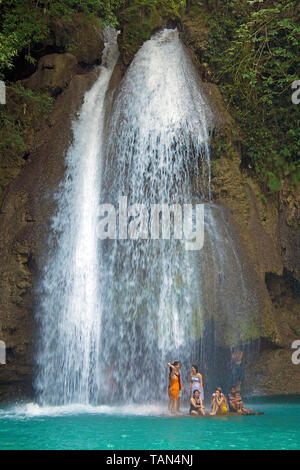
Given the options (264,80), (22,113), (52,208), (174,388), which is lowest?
(174,388)

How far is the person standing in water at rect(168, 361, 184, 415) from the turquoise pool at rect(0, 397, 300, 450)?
0.29 metres

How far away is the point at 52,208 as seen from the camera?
13.1 m

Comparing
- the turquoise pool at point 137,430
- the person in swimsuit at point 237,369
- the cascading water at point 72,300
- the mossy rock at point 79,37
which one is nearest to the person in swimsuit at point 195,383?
the turquoise pool at point 137,430

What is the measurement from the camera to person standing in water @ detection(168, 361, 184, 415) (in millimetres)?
10250

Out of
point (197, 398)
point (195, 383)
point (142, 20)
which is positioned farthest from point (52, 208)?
point (142, 20)

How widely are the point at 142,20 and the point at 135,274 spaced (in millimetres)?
8749

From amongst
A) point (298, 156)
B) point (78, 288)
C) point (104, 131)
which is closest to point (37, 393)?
point (78, 288)

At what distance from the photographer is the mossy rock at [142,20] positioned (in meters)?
16.0

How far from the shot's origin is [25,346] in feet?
40.3

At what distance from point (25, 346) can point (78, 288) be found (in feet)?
6.07

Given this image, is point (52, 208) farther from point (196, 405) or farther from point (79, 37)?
point (79, 37)

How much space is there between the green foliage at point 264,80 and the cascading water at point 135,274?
5.70 feet

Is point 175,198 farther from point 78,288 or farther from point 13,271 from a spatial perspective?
point 13,271

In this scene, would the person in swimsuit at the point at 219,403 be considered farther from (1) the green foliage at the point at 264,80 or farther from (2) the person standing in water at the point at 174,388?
(1) the green foliage at the point at 264,80
